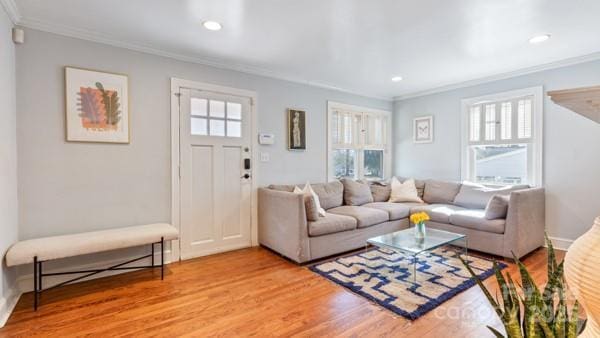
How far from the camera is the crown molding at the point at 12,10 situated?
2.14m

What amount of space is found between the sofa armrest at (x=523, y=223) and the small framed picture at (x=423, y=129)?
1.77 m

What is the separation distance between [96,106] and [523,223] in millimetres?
4486

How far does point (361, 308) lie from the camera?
2207 millimetres

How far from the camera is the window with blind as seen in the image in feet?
15.2

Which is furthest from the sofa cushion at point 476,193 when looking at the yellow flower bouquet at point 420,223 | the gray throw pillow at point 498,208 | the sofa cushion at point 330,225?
the sofa cushion at point 330,225

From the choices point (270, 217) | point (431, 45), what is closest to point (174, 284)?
point (270, 217)

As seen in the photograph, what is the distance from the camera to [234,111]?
3629 millimetres

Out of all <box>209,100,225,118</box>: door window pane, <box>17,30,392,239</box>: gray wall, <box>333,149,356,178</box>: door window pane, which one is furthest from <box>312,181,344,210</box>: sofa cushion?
<box>17,30,392,239</box>: gray wall

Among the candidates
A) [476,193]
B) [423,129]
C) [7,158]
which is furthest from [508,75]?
[7,158]

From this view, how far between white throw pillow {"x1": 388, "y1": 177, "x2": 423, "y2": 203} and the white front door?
2.29 m

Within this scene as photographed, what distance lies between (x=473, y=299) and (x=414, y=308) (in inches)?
21.7

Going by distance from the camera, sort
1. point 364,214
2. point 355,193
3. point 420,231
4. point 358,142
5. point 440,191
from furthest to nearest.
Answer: point 358,142 → point 440,191 → point 355,193 → point 364,214 → point 420,231

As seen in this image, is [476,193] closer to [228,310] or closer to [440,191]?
[440,191]

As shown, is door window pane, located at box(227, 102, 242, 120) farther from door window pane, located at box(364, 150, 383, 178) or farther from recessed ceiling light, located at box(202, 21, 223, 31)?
door window pane, located at box(364, 150, 383, 178)
